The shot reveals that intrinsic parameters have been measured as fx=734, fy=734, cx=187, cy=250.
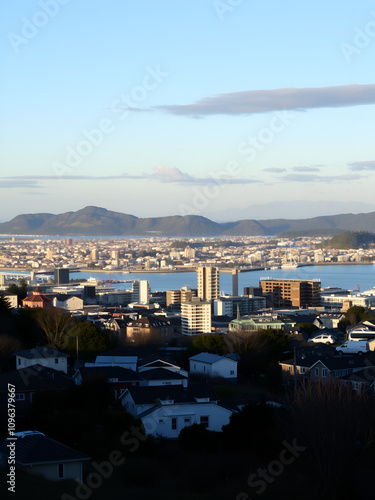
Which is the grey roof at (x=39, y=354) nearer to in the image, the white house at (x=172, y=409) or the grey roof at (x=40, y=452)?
the white house at (x=172, y=409)

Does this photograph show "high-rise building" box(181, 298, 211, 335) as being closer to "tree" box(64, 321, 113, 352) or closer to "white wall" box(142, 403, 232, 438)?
"tree" box(64, 321, 113, 352)

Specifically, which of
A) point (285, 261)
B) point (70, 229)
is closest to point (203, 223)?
point (70, 229)

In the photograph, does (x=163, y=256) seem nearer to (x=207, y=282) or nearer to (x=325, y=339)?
(x=207, y=282)

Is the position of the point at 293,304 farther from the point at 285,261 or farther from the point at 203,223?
the point at 203,223

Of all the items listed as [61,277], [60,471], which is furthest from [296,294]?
[60,471]

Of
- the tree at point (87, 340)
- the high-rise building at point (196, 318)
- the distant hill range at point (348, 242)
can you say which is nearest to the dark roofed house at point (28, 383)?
the tree at point (87, 340)

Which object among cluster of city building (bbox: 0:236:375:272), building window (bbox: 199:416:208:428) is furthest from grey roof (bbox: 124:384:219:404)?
cluster of city building (bbox: 0:236:375:272)
